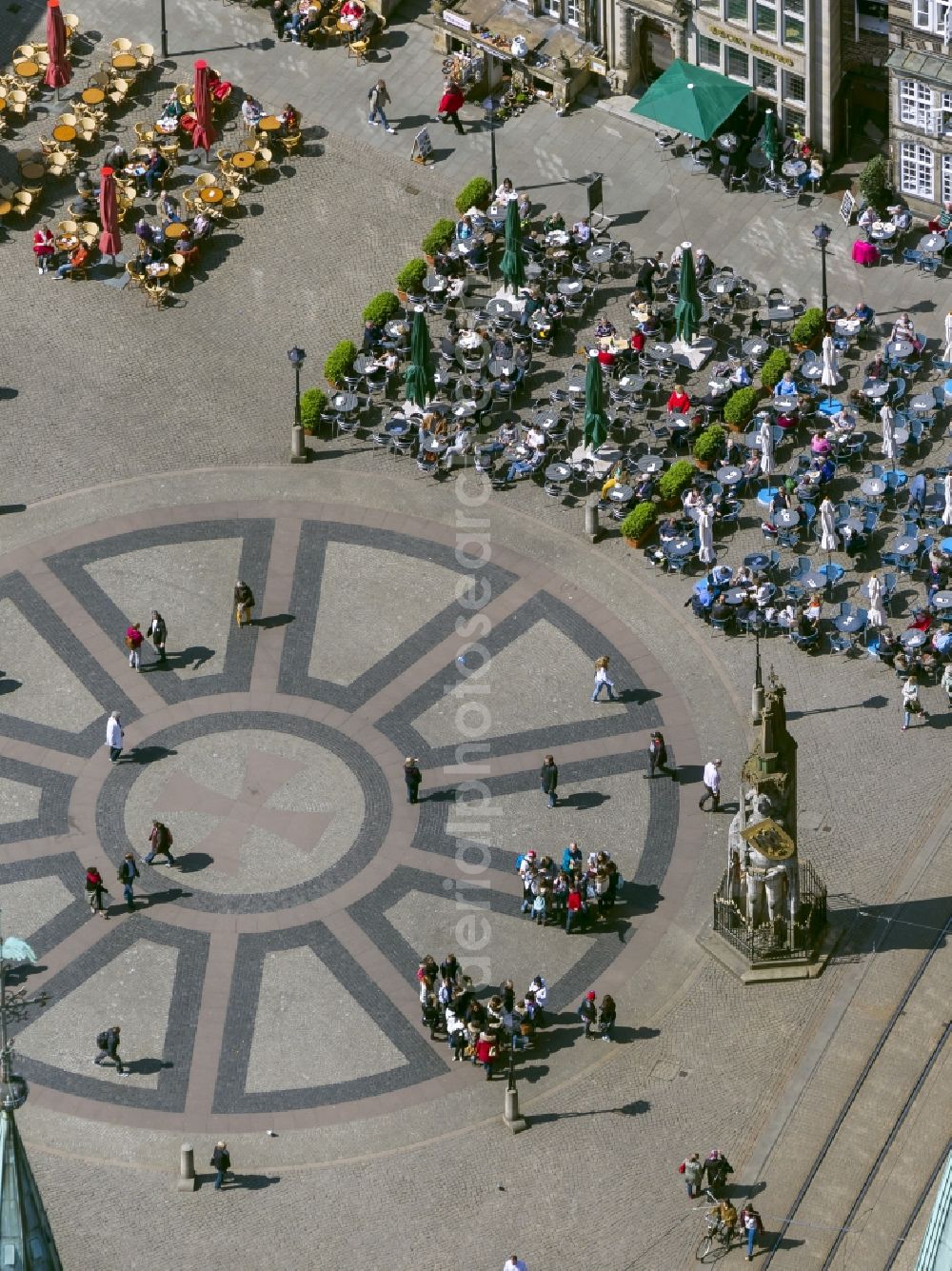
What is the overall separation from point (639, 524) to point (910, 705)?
481 inches

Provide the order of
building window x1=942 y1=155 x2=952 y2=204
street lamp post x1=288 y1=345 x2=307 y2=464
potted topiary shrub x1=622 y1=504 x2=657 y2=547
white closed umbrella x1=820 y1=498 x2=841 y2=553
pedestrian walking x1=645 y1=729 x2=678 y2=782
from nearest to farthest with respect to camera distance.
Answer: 1. pedestrian walking x1=645 y1=729 x2=678 y2=782
2. white closed umbrella x1=820 y1=498 x2=841 y2=553
3. potted topiary shrub x1=622 y1=504 x2=657 y2=547
4. street lamp post x1=288 y1=345 x2=307 y2=464
5. building window x1=942 y1=155 x2=952 y2=204

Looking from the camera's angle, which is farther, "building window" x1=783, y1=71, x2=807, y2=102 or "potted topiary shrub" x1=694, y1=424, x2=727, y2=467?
"building window" x1=783, y1=71, x2=807, y2=102

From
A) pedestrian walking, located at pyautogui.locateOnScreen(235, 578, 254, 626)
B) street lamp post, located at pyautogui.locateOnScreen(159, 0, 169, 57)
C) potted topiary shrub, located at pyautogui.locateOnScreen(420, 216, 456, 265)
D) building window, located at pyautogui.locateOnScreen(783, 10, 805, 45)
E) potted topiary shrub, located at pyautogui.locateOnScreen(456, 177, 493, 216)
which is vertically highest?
building window, located at pyautogui.locateOnScreen(783, 10, 805, 45)

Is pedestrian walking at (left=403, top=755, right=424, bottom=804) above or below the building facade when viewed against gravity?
below

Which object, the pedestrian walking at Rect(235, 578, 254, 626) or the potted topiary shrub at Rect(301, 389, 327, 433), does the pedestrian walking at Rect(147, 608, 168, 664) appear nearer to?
the pedestrian walking at Rect(235, 578, 254, 626)

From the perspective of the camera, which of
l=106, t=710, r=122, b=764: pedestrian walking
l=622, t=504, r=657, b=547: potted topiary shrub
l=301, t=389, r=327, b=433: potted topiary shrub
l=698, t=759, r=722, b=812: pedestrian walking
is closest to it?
l=698, t=759, r=722, b=812: pedestrian walking

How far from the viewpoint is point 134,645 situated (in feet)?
378

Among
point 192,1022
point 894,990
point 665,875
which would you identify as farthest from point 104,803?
point 894,990

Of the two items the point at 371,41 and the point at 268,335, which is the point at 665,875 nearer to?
the point at 268,335

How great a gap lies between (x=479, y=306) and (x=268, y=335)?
7.87 meters

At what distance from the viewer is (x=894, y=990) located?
10506 cm

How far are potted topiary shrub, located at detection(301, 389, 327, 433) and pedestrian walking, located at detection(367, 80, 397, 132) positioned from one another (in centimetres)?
1584

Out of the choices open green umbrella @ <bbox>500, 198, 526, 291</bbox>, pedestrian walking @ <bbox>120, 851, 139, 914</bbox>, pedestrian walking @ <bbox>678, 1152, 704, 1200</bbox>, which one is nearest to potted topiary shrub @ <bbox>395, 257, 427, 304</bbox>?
open green umbrella @ <bbox>500, 198, 526, 291</bbox>

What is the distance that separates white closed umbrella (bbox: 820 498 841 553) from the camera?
384 ft
